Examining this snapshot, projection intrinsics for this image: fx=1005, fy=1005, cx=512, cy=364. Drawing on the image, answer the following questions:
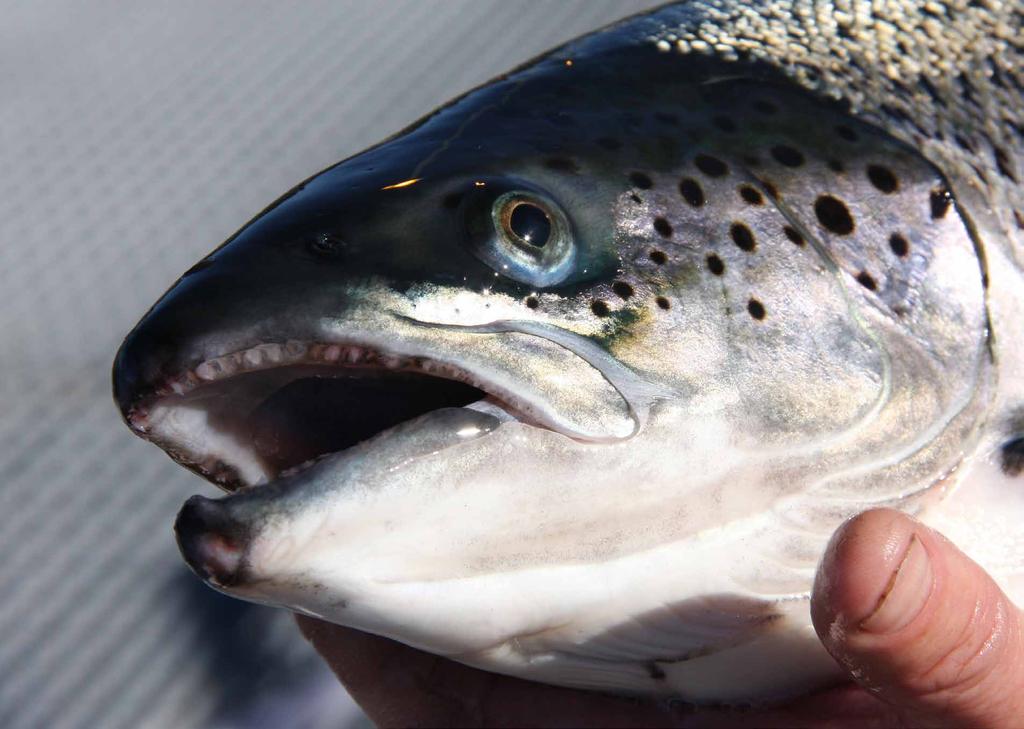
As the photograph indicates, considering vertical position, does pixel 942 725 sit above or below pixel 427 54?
below

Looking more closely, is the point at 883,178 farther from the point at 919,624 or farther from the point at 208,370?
the point at 208,370

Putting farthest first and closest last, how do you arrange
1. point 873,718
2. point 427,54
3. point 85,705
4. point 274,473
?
point 427,54 < point 85,705 < point 873,718 < point 274,473

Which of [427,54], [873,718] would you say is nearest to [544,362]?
[873,718]

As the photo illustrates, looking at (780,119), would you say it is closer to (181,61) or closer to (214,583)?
(214,583)

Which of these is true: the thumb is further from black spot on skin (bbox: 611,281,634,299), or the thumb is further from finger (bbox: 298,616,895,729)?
finger (bbox: 298,616,895,729)

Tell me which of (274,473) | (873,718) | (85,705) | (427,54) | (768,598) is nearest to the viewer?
(274,473)

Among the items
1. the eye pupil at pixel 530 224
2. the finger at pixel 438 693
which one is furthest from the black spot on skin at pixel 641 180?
the finger at pixel 438 693
